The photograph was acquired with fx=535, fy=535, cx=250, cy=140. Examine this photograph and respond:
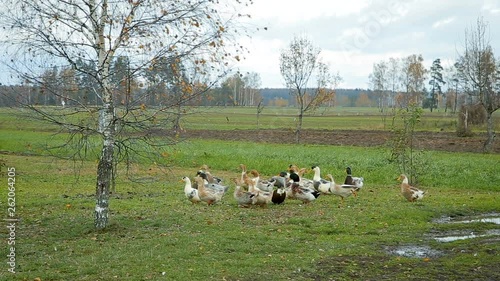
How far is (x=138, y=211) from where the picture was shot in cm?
1622

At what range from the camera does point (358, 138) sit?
51000 mm

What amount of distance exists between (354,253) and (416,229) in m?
3.67

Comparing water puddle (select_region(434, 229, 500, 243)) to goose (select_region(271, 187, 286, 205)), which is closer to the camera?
water puddle (select_region(434, 229, 500, 243))

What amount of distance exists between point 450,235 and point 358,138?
1489 inches

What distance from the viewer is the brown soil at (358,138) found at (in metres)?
42.9

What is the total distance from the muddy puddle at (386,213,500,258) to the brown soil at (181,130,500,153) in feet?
76.8

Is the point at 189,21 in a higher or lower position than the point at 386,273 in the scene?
→ higher

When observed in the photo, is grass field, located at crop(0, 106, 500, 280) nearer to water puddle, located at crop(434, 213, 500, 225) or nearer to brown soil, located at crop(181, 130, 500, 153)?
water puddle, located at crop(434, 213, 500, 225)

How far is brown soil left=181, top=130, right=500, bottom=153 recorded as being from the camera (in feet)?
141

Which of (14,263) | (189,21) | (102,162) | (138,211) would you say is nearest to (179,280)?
(14,263)

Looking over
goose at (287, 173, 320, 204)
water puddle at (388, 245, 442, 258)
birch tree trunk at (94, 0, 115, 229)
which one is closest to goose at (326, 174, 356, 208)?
goose at (287, 173, 320, 204)

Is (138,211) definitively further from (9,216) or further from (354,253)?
(354,253)

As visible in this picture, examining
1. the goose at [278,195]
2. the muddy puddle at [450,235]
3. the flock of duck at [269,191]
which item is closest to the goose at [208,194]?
the flock of duck at [269,191]

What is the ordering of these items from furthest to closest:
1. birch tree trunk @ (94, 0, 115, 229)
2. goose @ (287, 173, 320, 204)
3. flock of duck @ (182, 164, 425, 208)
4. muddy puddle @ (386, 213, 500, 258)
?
goose @ (287, 173, 320, 204) < flock of duck @ (182, 164, 425, 208) < birch tree trunk @ (94, 0, 115, 229) < muddy puddle @ (386, 213, 500, 258)
